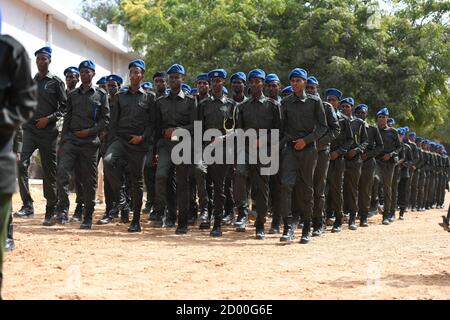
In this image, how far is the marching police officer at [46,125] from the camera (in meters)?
10.3

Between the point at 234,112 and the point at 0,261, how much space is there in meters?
6.00

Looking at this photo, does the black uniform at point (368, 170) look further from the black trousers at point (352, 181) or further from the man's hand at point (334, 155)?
the man's hand at point (334, 155)

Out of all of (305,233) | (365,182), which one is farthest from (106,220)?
(365,182)

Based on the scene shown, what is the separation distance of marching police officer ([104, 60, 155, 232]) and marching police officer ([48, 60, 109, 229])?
212mm

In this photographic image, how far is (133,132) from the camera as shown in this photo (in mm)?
10312

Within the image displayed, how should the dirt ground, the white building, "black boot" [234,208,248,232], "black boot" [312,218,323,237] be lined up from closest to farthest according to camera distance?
the dirt ground
"black boot" [312,218,323,237]
"black boot" [234,208,248,232]
the white building

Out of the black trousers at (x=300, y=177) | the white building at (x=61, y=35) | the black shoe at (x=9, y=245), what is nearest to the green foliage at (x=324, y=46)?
the white building at (x=61, y=35)

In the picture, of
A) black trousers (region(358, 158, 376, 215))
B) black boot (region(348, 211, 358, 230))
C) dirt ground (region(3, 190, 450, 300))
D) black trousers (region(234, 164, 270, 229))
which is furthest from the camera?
black trousers (region(358, 158, 376, 215))

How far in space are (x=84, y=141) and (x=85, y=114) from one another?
1.28 ft

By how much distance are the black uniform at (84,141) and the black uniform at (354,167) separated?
4.50 metres

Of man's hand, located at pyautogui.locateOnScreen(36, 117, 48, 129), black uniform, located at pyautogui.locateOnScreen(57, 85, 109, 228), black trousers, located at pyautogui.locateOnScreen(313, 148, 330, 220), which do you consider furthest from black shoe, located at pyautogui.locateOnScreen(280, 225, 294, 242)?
man's hand, located at pyautogui.locateOnScreen(36, 117, 48, 129)

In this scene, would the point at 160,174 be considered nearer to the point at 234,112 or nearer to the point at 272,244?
the point at 234,112

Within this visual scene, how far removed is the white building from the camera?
20.9 metres

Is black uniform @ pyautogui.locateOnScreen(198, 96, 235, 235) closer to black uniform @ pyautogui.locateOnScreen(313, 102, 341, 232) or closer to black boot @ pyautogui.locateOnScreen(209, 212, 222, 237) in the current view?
black boot @ pyautogui.locateOnScreen(209, 212, 222, 237)
